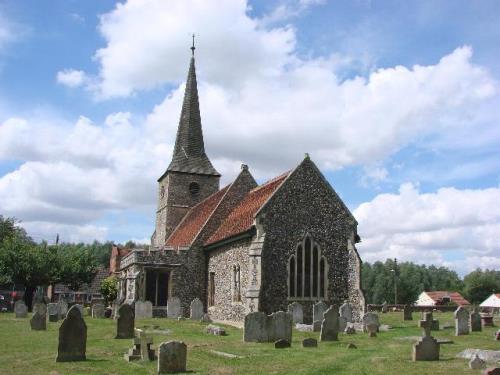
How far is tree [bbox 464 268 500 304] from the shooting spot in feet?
284

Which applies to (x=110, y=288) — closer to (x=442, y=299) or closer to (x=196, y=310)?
(x=196, y=310)

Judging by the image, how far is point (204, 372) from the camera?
34.1 feet

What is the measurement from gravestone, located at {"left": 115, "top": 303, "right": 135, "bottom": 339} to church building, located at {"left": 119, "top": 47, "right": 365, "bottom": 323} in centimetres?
571

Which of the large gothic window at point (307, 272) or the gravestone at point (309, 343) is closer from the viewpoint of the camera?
Answer: the gravestone at point (309, 343)

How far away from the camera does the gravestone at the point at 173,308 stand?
25.8 m

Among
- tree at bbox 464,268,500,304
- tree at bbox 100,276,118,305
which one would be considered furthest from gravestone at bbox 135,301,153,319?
tree at bbox 464,268,500,304

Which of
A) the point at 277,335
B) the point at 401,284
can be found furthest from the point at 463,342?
the point at 401,284

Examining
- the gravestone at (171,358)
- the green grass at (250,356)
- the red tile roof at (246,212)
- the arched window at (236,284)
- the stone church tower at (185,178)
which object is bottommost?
the green grass at (250,356)

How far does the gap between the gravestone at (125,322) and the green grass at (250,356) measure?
1.29 ft

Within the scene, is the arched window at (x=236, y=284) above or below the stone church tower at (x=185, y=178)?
below

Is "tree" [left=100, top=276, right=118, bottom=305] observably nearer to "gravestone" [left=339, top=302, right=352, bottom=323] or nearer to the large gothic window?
the large gothic window

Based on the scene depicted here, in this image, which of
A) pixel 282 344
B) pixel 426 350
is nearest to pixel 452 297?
pixel 282 344

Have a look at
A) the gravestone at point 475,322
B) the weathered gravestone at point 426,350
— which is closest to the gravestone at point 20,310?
the gravestone at point 475,322

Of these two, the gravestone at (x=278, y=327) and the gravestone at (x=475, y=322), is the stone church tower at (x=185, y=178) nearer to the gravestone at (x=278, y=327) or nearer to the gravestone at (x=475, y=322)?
the gravestone at (x=475, y=322)
